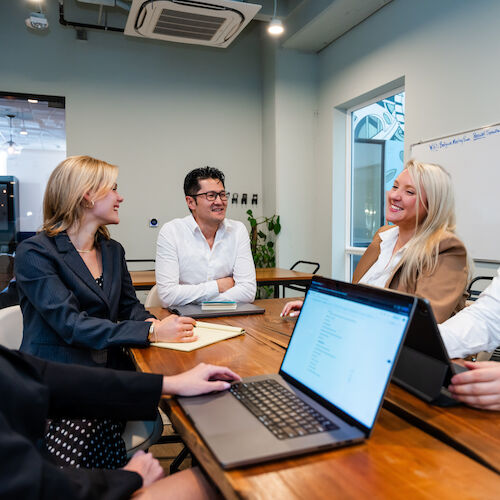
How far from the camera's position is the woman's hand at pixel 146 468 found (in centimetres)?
86

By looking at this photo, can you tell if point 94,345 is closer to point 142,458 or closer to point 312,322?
point 142,458

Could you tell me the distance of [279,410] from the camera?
846 millimetres

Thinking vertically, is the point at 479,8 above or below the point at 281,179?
above

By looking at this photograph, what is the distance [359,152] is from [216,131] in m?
1.75

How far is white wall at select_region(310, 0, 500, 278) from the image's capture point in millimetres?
3059

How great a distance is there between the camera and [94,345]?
1.42 m

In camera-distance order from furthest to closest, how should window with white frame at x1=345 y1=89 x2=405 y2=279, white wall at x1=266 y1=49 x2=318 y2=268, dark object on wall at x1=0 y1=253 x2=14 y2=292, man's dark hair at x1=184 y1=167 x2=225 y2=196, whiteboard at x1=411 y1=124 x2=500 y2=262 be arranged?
white wall at x1=266 y1=49 x2=318 y2=268
dark object on wall at x1=0 y1=253 x2=14 y2=292
window with white frame at x1=345 y1=89 x2=405 y2=279
whiteboard at x1=411 y1=124 x2=500 y2=262
man's dark hair at x1=184 y1=167 x2=225 y2=196

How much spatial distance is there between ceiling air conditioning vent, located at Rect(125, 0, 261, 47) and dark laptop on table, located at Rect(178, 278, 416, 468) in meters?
3.37

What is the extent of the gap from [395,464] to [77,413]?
0.70m

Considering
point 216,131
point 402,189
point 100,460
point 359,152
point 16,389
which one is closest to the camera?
point 16,389

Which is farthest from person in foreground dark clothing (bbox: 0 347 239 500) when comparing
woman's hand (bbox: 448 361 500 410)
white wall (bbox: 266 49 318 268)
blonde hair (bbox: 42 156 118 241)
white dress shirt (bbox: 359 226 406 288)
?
white wall (bbox: 266 49 318 268)

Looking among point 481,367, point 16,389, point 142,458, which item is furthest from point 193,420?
point 481,367

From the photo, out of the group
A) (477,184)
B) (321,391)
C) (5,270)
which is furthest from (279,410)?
(5,270)

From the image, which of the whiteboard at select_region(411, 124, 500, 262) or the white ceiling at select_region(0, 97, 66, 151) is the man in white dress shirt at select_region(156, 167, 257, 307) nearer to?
the whiteboard at select_region(411, 124, 500, 262)
